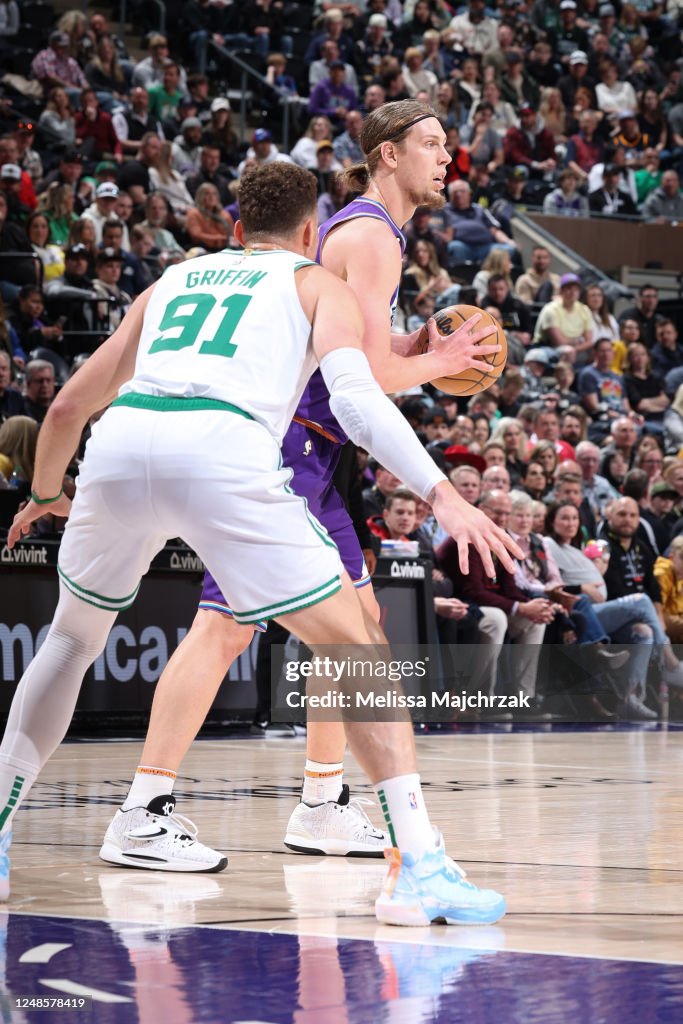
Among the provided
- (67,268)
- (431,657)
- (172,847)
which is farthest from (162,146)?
(172,847)

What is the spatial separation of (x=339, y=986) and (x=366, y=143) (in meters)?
2.88

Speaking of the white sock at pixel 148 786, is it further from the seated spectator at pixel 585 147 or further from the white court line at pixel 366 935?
the seated spectator at pixel 585 147

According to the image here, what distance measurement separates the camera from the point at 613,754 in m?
8.44

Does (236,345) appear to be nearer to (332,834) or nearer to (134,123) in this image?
(332,834)

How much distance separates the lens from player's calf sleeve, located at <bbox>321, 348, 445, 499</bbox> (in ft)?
11.0

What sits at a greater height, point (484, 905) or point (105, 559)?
point (105, 559)

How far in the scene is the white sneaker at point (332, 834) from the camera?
15.5 feet

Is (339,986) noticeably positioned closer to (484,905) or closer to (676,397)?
(484,905)

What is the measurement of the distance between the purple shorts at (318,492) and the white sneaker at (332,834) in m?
0.72

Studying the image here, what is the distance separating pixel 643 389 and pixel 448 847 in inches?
510

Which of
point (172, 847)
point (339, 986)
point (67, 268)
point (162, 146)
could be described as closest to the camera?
point (339, 986)

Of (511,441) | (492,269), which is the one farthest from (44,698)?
(492,269)

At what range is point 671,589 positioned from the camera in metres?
12.1

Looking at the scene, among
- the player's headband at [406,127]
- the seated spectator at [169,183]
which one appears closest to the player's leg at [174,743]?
the player's headband at [406,127]
